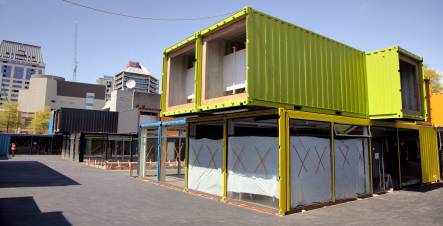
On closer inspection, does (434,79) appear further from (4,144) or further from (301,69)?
(4,144)

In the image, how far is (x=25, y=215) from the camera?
9188 mm

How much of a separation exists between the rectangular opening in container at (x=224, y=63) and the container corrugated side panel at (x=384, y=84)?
660 cm

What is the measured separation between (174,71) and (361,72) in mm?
8951

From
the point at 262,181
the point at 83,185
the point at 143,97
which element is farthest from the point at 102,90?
the point at 262,181

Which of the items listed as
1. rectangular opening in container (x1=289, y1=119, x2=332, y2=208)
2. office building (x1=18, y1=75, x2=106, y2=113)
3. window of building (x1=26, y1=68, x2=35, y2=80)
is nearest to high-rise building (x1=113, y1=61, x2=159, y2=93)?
window of building (x1=26, y1=68, x2=35, y2=80)

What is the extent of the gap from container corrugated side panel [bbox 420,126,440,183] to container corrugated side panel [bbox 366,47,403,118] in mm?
6137

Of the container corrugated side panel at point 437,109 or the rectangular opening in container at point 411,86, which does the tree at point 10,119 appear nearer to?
the container corrugated side panel at point 437,109

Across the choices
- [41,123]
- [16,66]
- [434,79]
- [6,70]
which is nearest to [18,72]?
[16,66]

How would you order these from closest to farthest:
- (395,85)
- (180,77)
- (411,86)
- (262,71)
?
1. (262,71)
2. (395,85)
3. (180,77)
4. (411,86)

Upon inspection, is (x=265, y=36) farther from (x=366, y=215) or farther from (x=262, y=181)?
(x=366, y=215)

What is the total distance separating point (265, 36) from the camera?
10.4m

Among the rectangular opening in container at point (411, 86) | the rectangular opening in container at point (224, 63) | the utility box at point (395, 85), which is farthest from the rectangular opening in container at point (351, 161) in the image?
the rectangular opening in container at point (224, 63)

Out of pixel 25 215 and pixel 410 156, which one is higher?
pixel 410 156

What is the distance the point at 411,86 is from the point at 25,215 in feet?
56.1
